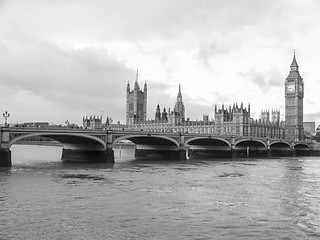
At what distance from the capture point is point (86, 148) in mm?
55312

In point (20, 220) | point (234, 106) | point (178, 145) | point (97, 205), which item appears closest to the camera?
point (20, 220)

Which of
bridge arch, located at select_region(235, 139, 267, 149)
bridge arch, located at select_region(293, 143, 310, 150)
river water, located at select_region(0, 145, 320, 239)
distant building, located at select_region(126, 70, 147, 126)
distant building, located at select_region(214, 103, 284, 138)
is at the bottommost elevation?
river water, located at select_region(0, 145, 320, 239)

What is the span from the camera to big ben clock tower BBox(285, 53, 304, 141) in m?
144

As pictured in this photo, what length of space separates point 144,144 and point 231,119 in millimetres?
59748

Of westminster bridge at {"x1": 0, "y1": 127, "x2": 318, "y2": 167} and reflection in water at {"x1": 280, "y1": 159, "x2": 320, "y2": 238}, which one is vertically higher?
westminster bridge at {"x1": 0, "y1": 127, "x2": 318, "y2": 167}

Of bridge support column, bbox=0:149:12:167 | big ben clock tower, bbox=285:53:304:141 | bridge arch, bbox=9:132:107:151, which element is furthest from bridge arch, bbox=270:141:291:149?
bridge support column, bbox=0:149:12:167

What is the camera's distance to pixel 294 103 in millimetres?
147000

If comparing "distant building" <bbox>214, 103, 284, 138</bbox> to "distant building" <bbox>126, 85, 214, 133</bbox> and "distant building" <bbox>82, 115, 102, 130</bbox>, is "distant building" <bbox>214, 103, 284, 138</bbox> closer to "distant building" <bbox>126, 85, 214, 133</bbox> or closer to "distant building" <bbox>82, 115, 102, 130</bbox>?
"distant building" <bbox>126, 85, 214, 133</bbox>

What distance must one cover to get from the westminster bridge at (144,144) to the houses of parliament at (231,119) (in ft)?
74.9

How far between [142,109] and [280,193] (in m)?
155

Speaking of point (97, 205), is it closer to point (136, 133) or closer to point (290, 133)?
point (136, 133)

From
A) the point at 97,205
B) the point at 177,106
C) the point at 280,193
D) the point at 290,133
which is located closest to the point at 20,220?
the point at 97,205

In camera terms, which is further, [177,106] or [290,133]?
[177,106]

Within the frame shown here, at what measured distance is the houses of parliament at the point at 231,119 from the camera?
4792 inches
